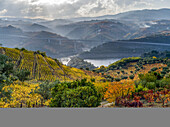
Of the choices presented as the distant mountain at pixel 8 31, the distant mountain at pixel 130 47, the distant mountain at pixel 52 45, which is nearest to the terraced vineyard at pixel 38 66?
the distant mountain at pixel 130 47

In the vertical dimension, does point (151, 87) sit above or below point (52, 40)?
below

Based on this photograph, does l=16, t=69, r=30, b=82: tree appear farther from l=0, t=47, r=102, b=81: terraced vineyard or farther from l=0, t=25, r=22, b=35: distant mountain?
l=0, t=25, r=22, b=35: distant mountain

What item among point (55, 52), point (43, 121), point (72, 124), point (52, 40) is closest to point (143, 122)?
point (72, 124)

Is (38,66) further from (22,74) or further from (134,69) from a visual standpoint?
(134,69)

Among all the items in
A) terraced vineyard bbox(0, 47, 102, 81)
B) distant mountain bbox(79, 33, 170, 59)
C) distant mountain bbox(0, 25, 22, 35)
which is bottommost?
terraced vineyard bbox(0, 47, 102, 81)

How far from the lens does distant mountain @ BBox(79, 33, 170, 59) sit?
110m

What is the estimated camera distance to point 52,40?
151500mm

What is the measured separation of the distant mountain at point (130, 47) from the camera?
362 ft

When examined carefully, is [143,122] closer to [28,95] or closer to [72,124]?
[72,124]

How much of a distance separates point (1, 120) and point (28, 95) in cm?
342

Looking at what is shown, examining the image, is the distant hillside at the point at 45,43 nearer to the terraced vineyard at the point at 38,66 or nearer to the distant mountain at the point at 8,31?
the distant mountain at the point at 8,31

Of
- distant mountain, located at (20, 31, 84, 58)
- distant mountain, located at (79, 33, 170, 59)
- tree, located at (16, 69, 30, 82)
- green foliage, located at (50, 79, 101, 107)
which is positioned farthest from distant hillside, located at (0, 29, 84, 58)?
green foliage, located at (50, 79, 101, 107)

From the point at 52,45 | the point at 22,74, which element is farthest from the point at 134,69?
the point at 52,45

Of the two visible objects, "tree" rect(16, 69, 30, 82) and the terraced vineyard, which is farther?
the terraced vineyard
